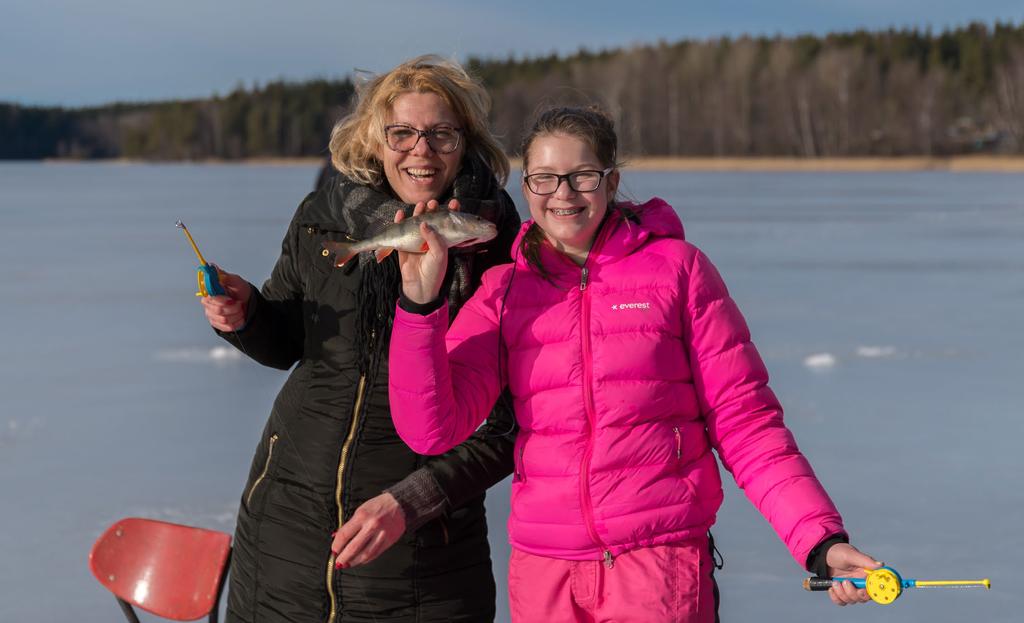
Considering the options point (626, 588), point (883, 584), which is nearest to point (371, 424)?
point (626, 588)

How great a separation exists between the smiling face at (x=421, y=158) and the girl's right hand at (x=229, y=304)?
15.1 inches

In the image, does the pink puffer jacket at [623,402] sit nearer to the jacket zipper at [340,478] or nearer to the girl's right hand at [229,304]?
the jacket zipper at [340,478]

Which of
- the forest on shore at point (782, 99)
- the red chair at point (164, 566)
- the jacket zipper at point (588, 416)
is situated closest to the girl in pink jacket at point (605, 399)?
the jacket zipper at point (588, 416)

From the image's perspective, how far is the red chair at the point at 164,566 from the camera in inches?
99.2

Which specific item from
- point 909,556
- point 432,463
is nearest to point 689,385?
point 432,463

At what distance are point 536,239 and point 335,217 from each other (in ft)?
1.45

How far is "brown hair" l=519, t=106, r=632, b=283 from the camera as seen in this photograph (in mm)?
1982

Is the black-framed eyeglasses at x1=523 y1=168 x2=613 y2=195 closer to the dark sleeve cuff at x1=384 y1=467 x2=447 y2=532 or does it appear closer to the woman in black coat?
the woman in black coat

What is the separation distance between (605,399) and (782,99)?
66348 mm

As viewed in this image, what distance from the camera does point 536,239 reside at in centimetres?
206

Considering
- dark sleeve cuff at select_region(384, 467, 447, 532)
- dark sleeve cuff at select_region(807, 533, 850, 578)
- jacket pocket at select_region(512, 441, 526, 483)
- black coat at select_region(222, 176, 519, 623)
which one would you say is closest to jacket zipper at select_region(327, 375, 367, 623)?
black coat at select_region(222, 176, 519, 623)

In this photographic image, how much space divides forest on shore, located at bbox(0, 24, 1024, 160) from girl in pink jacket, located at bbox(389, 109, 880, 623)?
5594cm

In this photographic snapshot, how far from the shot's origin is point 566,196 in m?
1.97

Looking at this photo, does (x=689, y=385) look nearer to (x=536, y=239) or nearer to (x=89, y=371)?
(x=536, y=239)
